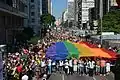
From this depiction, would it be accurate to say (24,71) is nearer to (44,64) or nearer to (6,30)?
(44,64)

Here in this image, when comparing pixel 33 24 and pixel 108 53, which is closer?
pixel 108 53

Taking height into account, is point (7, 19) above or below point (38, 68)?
above

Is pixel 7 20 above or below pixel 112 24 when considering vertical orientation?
above

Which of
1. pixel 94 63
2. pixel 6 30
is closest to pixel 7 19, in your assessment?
pixel 6 30

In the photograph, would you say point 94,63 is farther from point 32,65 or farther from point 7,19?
point 7,19

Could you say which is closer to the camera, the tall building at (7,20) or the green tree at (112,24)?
the tall building at (7,20)

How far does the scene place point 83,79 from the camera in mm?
27172

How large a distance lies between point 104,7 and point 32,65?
125 metres

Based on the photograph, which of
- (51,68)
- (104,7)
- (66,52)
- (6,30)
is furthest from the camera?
(104,7)

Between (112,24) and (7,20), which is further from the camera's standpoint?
(112,24)

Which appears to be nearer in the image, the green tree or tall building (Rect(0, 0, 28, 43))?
tall building (Rect(0, 0, 28, 43))

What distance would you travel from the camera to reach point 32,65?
1096 inches

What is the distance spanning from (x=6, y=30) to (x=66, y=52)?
5704 cm

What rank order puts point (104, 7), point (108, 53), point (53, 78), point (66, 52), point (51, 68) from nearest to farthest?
point (66, 52), point (108, 53), point (53, 78), point (51, 68), point (104, 7)
